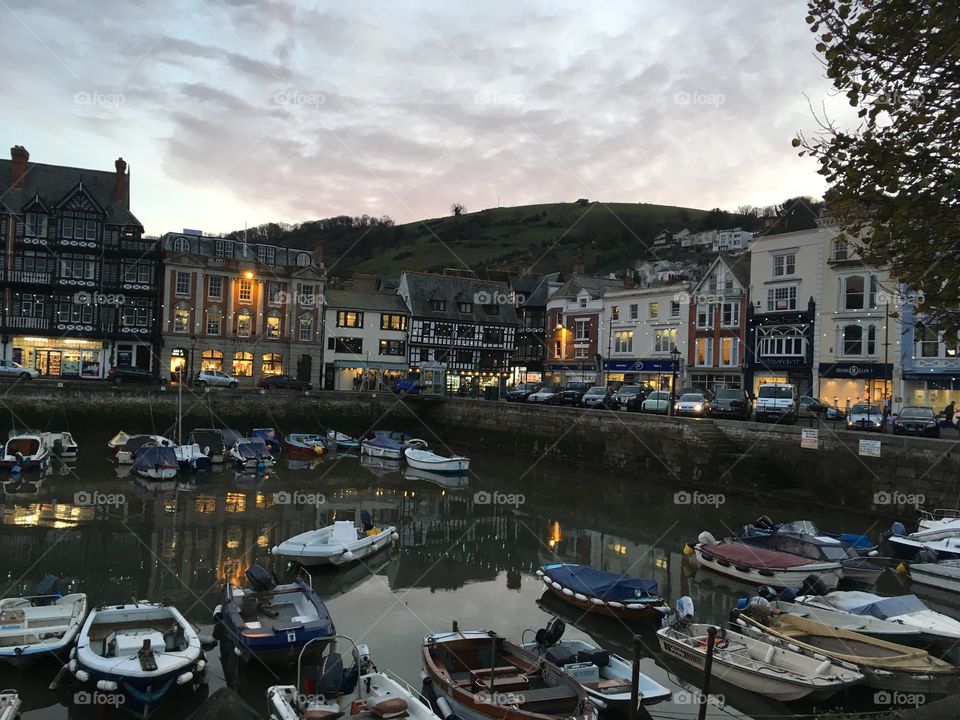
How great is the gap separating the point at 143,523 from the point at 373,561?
9.14m

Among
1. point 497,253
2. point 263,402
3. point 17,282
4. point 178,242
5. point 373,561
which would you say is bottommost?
point 373,561

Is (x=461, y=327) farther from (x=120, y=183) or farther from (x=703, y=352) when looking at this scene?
(x=120, y=183)

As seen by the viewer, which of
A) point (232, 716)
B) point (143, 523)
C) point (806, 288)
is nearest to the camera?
point (232, 716)

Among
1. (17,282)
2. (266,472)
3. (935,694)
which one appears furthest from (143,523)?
(17,282)

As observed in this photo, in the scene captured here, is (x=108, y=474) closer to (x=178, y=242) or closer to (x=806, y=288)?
(x=178, y=242)

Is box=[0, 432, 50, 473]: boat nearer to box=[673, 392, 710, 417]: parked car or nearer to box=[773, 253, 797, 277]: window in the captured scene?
box=[673, 392, 710, 417]: parked car

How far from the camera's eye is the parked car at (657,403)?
40812 millimetres

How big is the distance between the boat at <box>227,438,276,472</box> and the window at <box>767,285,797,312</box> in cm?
3302

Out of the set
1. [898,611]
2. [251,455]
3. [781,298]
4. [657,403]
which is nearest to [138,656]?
Answer: [898,611]

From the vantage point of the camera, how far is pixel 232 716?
425 inches

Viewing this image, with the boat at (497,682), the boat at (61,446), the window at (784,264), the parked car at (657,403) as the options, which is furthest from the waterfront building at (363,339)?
the boat at (497,682)

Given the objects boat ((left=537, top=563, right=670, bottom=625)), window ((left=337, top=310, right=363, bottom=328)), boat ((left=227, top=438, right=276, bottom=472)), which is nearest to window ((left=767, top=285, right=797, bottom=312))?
boat ((left=227, top=438, right=276, bottom=472))

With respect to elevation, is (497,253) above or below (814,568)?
above

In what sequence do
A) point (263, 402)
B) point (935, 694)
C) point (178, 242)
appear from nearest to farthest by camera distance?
1. point (935, 694)
2. point (263, 402)
3. point (178, 242)
